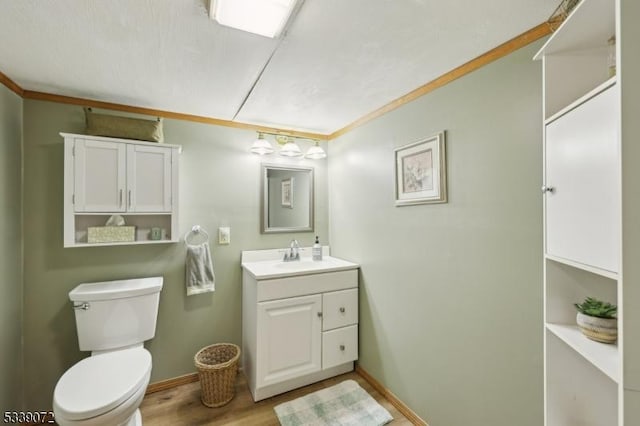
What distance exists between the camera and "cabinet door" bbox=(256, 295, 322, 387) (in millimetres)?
1916

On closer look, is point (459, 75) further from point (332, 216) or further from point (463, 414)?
point (463, 414)

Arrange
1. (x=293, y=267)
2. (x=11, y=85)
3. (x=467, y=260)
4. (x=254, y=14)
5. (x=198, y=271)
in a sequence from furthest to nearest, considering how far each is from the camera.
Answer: (x=293, y=267) → (x=198, y=271) → (x=11, y=85) → (x=467, y=260) → (x=254, y=14)

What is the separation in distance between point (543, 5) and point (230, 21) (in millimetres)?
1218

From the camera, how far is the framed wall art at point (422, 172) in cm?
158

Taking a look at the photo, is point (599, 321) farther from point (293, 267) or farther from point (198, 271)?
point (198, 271)

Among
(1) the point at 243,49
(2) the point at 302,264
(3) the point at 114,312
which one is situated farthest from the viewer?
(2) the point at 302,264

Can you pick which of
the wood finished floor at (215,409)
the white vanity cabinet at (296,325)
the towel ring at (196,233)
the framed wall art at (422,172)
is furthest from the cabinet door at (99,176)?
the framed wall art at (422,172)

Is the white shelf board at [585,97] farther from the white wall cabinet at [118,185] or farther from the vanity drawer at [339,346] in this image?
the white wall cabinet at [118,185]

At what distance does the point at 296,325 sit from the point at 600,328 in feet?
5.44

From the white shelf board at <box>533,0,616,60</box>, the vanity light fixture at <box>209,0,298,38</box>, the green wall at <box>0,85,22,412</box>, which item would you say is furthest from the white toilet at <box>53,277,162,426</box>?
the white shelf board at <box>533,0,616,60</box>

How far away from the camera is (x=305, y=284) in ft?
6.73

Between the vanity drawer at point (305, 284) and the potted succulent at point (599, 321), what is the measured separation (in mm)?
1509

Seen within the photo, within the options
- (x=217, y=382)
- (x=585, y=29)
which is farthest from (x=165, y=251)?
(x=585, y=29)

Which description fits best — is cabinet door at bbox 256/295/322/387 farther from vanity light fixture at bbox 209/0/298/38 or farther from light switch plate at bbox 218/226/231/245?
vanity light fixture at bbox 209/0/298/38
